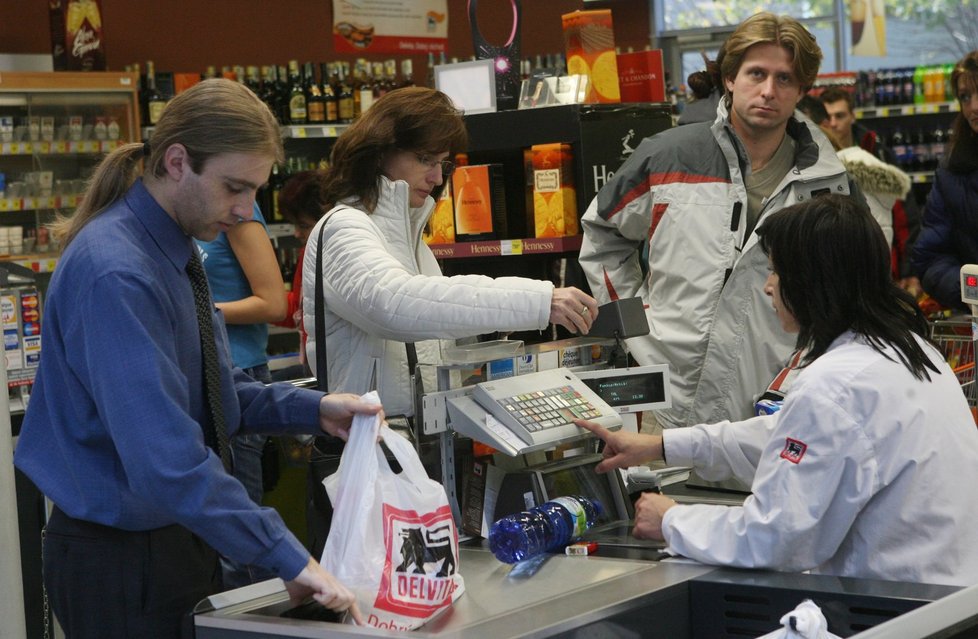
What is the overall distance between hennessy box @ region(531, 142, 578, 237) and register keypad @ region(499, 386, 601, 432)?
129 centimetres

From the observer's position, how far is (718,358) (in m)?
3.29

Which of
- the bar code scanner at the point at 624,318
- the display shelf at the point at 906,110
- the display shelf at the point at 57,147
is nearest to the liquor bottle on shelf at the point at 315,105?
the display shelf at the point at 57,147

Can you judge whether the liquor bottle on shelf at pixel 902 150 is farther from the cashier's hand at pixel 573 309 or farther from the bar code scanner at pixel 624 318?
the cashier's hand at pixel 573 309

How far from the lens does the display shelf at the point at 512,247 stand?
12.0ft

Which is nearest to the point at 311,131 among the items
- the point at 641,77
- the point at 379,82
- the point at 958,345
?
the point at 379,82

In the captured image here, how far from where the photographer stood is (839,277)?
2094 millimetres

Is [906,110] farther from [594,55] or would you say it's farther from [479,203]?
[479,203]

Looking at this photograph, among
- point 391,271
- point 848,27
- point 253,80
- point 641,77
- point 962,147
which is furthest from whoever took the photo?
point 848,27

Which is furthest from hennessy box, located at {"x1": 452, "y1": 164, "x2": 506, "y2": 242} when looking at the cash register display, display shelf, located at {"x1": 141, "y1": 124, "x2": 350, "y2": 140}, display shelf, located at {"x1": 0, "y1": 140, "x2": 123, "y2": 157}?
display shelf, located at {"x1": 0, "y1": 140, "x2": 123, "y2": 157}

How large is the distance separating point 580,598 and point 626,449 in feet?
1.82

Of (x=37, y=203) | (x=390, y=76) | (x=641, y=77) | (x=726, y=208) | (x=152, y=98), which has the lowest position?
(x=726, y=208)

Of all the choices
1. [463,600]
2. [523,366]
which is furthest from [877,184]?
[463,600]

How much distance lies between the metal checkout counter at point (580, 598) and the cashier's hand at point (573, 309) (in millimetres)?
143

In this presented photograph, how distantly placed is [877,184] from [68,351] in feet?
14.7
